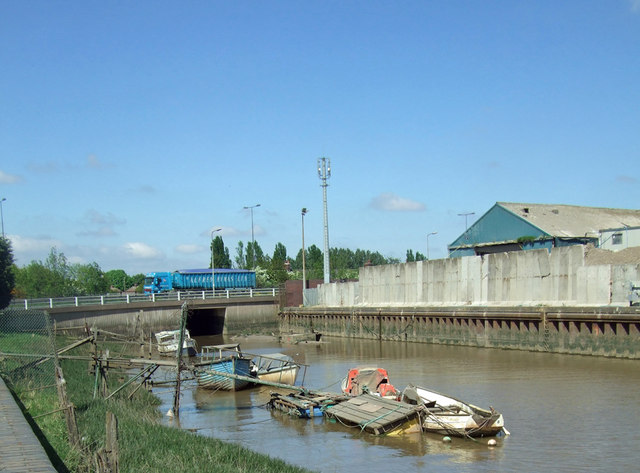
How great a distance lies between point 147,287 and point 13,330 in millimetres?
63728

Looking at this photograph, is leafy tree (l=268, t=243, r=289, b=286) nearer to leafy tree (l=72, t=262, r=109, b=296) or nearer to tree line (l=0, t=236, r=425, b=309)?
tree line (l=0, t=236, r=425, b=309)

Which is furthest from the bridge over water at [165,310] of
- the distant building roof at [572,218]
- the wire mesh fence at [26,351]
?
the wire mesh fence at [26,351]

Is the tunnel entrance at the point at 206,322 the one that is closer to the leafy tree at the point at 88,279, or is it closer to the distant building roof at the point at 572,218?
the distant building roof at the point at 572,218

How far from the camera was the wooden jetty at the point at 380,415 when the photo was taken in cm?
2108

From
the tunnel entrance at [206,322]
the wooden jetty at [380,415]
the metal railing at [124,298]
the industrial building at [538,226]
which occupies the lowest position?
the tunnel entrance at [206,322]

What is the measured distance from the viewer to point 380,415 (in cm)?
2155

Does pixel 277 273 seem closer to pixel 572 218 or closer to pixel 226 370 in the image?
pixel 572 218

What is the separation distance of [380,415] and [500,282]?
29.8m

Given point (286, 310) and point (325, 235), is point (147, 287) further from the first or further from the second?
point (325, 235)

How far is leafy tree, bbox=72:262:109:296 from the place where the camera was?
113625 mm

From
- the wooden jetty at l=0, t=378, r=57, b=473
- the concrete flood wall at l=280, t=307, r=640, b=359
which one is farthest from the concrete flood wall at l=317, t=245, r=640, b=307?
the wooden jetty at l=0, t=378, r=57, b=473

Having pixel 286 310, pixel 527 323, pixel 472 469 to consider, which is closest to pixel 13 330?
pixel 472 469

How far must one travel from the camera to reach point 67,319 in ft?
200

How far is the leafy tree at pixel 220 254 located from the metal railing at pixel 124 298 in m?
50.3
